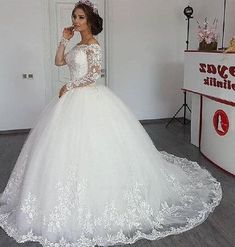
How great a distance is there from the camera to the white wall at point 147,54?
525 cm

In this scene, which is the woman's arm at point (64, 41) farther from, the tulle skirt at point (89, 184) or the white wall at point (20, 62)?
the white wall at point (20, 62)

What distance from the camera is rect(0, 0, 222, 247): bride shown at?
2.27 m

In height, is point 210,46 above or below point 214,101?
above

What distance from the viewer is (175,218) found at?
253cm

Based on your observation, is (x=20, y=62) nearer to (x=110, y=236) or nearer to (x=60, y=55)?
(x=60, y=55)

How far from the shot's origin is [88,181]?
7.55ft

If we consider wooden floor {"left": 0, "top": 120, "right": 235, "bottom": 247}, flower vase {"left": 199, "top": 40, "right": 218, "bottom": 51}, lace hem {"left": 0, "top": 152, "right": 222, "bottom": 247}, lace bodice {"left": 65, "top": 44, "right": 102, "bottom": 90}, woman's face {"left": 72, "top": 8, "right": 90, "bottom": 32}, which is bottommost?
wooden floor {"left": 0, "top": 120, "right": 235, "bottom": 247}

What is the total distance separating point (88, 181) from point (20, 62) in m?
3.22

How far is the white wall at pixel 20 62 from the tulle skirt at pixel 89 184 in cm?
258

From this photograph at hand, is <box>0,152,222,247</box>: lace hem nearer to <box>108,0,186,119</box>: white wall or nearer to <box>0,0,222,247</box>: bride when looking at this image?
<box>0,0,222,247</box>: bride

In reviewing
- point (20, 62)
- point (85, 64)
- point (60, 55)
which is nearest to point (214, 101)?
point (85, 64)

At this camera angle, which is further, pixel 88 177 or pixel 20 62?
pixel 20 62

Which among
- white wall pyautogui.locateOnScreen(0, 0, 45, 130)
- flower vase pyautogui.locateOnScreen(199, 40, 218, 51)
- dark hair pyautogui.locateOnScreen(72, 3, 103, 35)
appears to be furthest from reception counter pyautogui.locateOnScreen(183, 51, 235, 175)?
white wall pyautogui.locateOnScreen(0, 0, 45, 130)

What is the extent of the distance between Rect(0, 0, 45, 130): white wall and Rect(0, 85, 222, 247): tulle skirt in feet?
8.48
